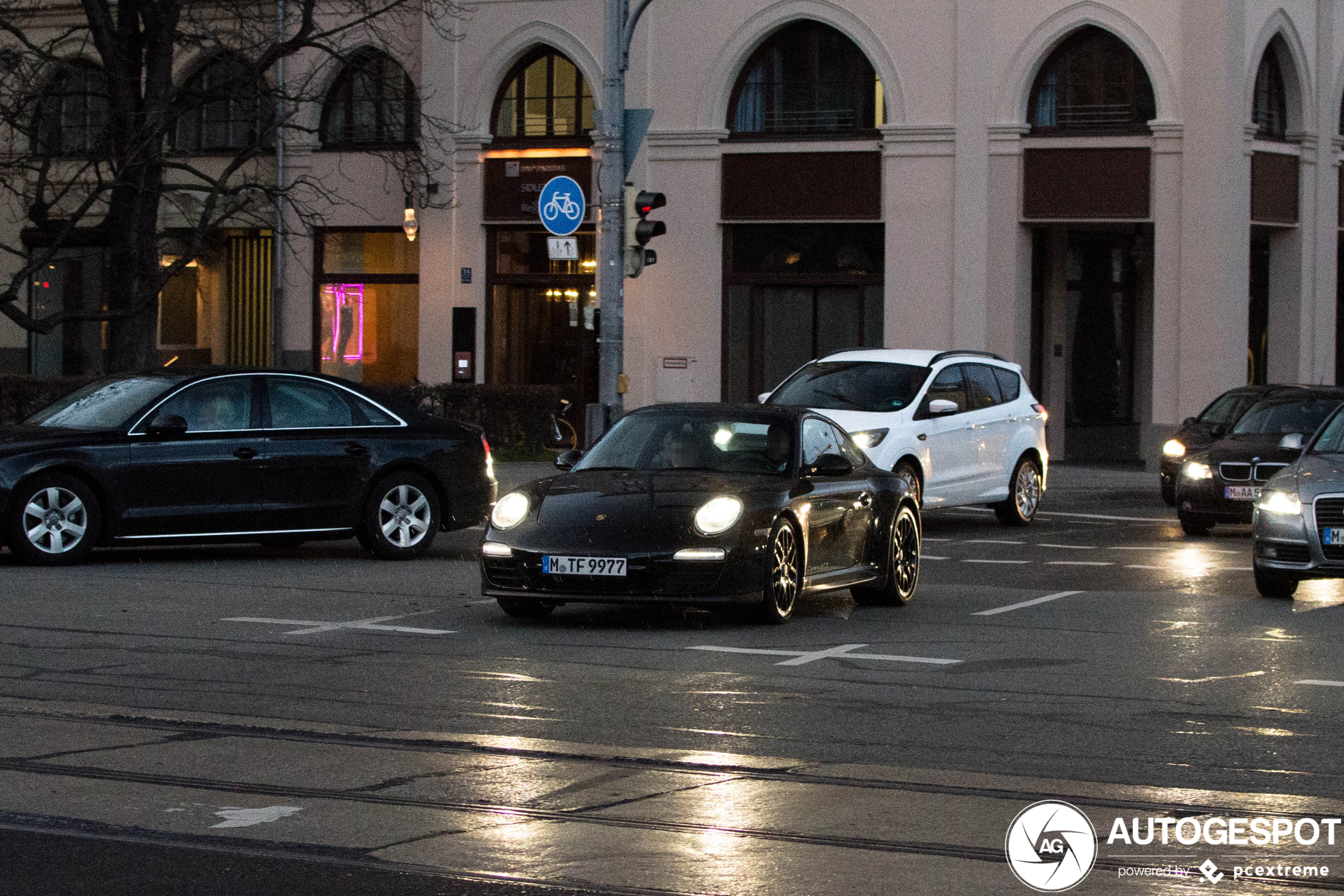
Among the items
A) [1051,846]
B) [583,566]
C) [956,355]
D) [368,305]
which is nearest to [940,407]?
[956,355]

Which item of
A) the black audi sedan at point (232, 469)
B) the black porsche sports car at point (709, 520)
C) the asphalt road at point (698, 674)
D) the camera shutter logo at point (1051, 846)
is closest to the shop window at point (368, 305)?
the black audi sedan at point (232, 469)

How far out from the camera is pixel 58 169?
1359 inches

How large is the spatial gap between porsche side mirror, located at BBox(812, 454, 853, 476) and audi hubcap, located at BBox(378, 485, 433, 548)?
15.1 feet

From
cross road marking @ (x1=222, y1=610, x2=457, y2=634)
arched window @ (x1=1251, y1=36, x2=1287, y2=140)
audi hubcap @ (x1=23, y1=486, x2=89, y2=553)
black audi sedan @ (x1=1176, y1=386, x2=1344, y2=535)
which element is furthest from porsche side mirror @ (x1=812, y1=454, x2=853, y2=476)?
arched window @ (x1=1251, y1=36, x2=1287, y2=140)

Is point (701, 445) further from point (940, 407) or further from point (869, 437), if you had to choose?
point (940, 407)

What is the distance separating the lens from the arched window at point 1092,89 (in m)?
28.4

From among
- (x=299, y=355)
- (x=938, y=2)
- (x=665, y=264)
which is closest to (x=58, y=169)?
(x=299, y=355)

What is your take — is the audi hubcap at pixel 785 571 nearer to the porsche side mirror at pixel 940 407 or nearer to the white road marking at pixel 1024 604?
the white road marking at pixel 1024 604

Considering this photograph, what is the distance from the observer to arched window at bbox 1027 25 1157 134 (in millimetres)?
28375

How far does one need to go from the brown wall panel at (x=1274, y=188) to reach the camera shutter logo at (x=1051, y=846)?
23.4m

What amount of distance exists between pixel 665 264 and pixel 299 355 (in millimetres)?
6759

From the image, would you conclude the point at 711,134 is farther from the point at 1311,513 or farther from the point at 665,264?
the point at 1311,513

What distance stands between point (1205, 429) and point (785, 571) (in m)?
11.1

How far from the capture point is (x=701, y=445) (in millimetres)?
12672
